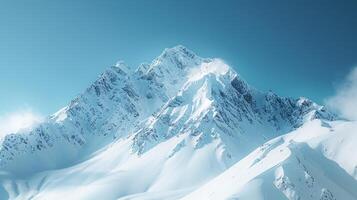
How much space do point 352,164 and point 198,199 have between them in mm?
81659

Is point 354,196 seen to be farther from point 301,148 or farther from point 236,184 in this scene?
point 236,184

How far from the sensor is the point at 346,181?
→ 522 ft

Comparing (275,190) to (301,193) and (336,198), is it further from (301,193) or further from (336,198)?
(336,198)

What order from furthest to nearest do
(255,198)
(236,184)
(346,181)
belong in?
(346,181) < (236,184) < (255,198)

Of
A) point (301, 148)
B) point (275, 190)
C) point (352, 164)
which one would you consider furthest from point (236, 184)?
point (352, 164)

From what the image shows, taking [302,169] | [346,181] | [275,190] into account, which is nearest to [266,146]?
[346,181]

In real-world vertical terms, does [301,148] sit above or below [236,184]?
above

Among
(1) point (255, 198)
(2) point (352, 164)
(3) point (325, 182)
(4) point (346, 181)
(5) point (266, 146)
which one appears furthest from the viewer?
(2) point (352, 164)

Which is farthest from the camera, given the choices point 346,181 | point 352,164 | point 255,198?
point 352,164

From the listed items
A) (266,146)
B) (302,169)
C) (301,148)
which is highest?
(266,146)

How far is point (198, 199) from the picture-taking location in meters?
145

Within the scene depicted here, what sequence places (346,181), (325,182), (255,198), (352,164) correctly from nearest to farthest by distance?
(255,198)
(325,182)
(346,181)
(352,164)

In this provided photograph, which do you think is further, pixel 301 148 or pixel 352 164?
pixel 352 164

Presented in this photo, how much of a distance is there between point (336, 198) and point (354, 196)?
14.3 m
